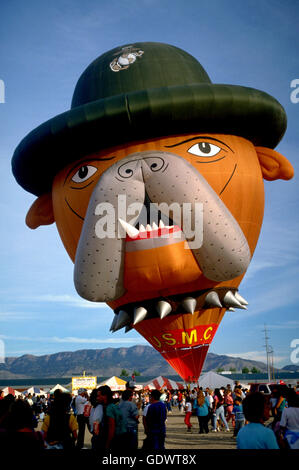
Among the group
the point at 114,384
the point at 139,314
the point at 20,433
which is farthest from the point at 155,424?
the point at 114,384

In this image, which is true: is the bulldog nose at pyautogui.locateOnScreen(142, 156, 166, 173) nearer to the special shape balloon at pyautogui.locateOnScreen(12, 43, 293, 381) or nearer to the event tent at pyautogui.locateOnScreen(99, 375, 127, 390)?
the special shape balloon at pyautogui.locateOnScreen(12, 43, 293, 381)

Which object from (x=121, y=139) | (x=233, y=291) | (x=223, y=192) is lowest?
(x=233, y=291)

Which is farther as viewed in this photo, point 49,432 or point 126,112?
point 126,112

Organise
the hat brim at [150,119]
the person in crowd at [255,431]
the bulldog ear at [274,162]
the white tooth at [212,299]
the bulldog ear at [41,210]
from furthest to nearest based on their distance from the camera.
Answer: the bulldog ear at [41,210], the bulldog ear at [274,162], the white tooth at [212,299], the hat brim at [150,119], the person in crowd at [255,431]

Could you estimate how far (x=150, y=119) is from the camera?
10195mm

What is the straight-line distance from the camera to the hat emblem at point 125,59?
38.3 ft

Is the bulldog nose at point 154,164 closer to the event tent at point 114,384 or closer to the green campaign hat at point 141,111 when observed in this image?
the green campaign hat at point 141,111

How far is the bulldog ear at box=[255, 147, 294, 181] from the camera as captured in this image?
12.5m

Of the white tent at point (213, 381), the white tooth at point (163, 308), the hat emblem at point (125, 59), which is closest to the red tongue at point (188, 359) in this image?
the white tooth at point (163, 308)
